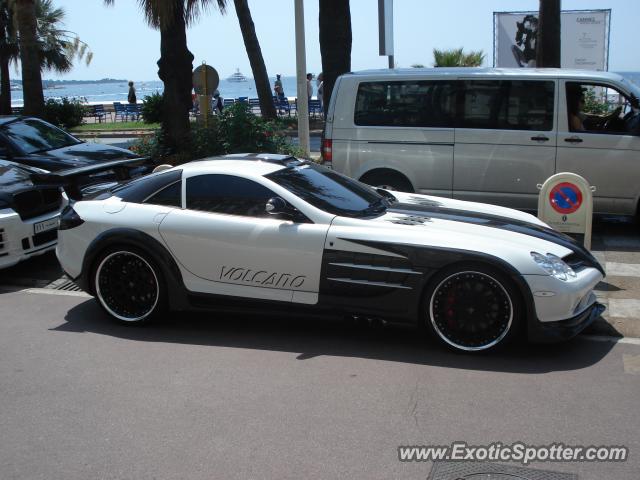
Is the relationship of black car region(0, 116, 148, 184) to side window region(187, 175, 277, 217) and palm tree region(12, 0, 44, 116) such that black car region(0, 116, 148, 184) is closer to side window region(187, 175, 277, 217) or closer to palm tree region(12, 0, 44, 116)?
side window region(187, 175, 277, 217)

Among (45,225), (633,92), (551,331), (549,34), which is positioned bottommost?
(551,331)

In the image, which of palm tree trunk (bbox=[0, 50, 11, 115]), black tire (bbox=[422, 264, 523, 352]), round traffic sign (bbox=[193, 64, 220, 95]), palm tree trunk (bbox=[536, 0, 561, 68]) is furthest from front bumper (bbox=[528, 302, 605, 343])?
palm tree trunk (bbox=[0, 50, 11, 115])

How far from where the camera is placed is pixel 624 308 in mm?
6617

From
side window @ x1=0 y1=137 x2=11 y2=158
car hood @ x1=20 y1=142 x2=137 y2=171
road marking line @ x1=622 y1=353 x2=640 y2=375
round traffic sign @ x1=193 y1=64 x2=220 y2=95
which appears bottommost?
road marking line @ x1=622 y1=353 x2=640 y2=375

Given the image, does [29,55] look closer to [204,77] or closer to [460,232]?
[204,77]

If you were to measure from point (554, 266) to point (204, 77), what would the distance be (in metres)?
9.44

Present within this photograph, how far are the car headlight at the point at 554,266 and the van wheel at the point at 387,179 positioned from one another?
4.49 meters

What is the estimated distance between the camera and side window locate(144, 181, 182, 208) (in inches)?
251

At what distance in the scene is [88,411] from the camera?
471 cm

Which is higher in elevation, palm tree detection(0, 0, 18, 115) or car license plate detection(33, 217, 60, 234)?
palm tree detection(0, 0, 18, 115)

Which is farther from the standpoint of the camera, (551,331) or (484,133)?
(484,133)

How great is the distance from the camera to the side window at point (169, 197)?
6.38m

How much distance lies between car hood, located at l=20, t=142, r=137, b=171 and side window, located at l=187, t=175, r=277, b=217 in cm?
447

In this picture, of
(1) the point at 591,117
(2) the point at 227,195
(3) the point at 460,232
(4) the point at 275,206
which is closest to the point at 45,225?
(2) the point at 227,195
